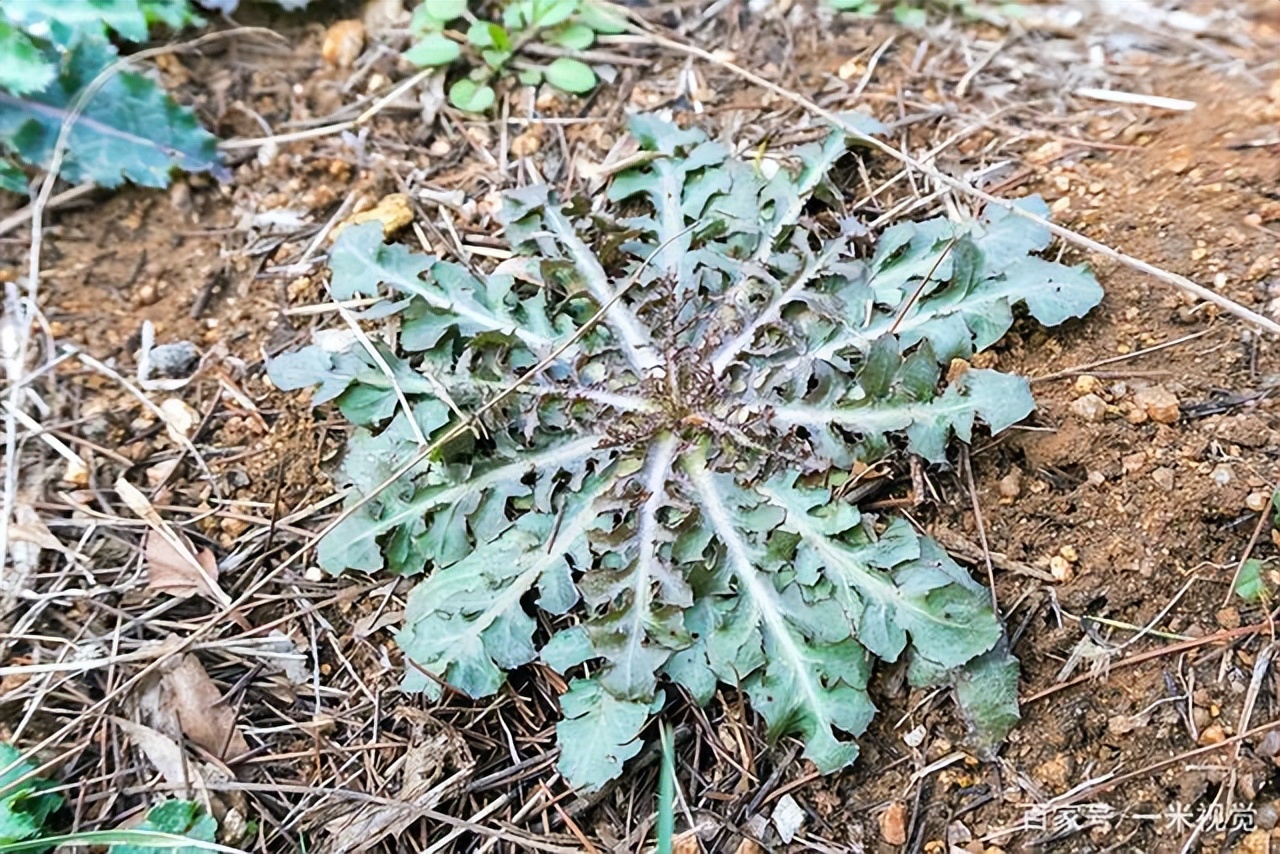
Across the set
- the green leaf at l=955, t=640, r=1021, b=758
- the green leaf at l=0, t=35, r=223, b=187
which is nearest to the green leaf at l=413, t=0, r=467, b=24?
the green leaf at l=0, t=35, r=223, b=187

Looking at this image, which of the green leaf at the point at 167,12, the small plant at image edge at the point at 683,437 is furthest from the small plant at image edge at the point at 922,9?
the green leaf at the point at 167,12

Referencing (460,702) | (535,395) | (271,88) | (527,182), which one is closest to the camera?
(460,702)

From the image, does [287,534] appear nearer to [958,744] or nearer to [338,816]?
[338,816]

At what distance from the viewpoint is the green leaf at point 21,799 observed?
185 cm

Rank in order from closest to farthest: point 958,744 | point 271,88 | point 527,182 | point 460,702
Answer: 1. point 958,744
2. point 460,702
3. point 527,182
4. point 271,88

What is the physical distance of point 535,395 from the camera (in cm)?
216

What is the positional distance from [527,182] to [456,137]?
28cm

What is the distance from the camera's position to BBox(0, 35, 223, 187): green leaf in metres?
2.73

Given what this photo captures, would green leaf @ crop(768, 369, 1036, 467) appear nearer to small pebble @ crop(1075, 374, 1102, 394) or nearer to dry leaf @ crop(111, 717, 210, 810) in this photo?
small pebble @ crop(1075, 374, 1102, 394)

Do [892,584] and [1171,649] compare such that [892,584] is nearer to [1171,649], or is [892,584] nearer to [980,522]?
[980,522]

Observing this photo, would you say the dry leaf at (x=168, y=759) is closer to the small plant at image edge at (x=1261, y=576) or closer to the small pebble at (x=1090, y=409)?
the small pebble at (x=1090, y=409)

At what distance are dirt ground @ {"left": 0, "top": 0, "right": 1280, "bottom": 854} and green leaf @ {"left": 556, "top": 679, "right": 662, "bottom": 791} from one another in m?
0.12

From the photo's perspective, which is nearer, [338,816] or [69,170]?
[338,816]

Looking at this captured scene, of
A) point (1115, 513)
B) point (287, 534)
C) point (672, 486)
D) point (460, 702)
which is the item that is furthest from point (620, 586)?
point (1115, 513)
